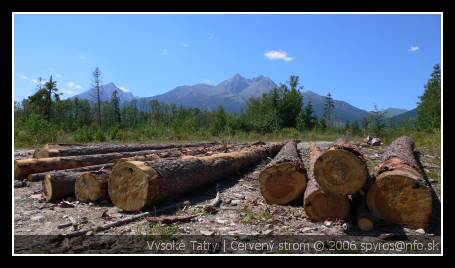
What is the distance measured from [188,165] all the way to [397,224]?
3.72 meters

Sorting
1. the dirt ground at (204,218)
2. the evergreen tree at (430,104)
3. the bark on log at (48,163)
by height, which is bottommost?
the dirt ground at (204,218)

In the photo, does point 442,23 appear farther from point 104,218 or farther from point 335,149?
point 104,218

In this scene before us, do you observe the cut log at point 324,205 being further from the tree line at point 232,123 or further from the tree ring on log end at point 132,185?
the tree line at point 232,123

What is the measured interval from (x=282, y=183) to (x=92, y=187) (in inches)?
131

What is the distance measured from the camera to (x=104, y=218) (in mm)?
6039

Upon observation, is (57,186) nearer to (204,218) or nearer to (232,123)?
(204,218)

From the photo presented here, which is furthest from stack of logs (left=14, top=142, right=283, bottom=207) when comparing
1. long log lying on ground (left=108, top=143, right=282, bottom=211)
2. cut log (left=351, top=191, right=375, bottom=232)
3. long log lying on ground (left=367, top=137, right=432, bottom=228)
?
long log lying on ground (left=367, top=137, right=432, bottom=228)

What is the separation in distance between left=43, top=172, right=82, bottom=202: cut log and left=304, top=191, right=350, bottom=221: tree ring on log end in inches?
172

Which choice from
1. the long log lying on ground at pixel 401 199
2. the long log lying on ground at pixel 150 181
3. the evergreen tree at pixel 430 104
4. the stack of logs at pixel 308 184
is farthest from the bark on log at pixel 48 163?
the evergreen tree at pixel 430 104

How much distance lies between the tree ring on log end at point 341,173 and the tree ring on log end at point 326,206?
20 cm

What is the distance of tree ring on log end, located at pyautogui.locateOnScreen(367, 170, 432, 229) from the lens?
536 cm

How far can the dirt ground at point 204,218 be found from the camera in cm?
540

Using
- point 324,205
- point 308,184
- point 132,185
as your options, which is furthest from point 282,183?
point 132,185

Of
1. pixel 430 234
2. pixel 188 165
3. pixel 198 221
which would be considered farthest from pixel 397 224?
pixel 188 165
